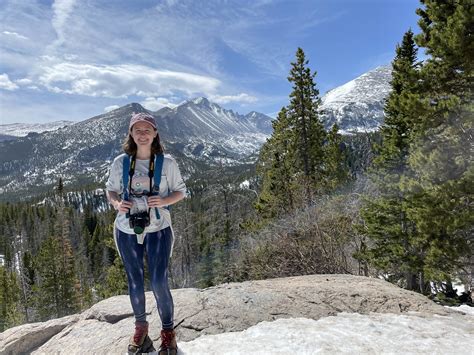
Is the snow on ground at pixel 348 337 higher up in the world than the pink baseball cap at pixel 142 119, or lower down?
lower down

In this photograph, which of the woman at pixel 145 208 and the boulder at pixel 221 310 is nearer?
the woman at pixel 145 208

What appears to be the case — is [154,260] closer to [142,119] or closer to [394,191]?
[142,119]

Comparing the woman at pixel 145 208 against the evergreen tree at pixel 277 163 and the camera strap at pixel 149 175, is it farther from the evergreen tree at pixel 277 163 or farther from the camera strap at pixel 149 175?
the evergreen tree at pixel 277 163

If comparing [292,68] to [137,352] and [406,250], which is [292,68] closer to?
[406,250]

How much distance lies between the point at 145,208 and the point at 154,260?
0.54 m

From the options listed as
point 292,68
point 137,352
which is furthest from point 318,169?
point 137,352

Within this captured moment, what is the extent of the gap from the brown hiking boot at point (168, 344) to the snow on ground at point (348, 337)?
4.4 inches

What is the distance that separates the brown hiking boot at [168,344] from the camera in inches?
145

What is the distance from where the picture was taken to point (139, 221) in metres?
3.49

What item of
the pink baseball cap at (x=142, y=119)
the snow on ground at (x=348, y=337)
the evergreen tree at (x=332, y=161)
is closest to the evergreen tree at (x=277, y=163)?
the evergreen tree at (x=332, y=161)

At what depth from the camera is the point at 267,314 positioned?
4676mm

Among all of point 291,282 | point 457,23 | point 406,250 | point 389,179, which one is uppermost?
point 457,23

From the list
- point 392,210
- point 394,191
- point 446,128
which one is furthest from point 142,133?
point 392,210

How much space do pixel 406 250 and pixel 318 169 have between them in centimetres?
1281
